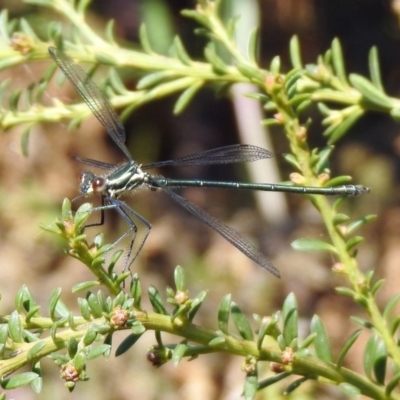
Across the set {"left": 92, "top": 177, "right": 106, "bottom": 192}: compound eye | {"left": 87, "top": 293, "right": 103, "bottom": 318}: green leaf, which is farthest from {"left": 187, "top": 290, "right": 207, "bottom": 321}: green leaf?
{"left": 92, "top": 177, "right": 106, "bottom": 192}: compound eye

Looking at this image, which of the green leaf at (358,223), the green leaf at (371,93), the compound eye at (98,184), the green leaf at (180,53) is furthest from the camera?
the compound eye at (98,184)

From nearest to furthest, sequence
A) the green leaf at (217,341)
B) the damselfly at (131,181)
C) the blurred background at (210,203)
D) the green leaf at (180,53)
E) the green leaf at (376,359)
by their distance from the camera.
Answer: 1. the green leaf at (217,341)
2. the green leaf at (376,359)
3. the green leaf at (180,53)
4. the damselfly at (131,181)
5. the blurred background at (210,203)

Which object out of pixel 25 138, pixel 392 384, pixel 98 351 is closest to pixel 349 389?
pixel 392 384

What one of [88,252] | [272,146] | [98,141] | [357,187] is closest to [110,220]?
[98,141]

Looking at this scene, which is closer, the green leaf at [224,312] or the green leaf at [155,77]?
the green leaf at [224,312]

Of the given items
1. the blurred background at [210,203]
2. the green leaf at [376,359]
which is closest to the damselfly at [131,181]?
the green leaf at [376,359]

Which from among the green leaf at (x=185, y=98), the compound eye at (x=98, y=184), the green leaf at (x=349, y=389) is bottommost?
the green leaf at (x=349, y=389)

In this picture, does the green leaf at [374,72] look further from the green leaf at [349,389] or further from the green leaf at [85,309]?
the green leaf at [85,309]

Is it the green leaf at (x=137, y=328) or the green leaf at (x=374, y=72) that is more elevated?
the green leaf at (x=374, y=72)
